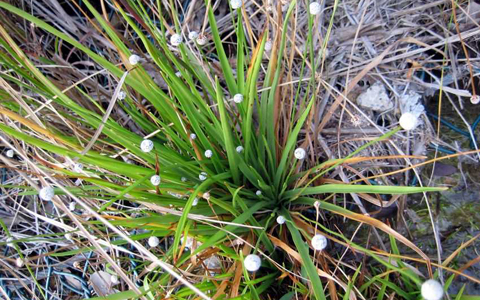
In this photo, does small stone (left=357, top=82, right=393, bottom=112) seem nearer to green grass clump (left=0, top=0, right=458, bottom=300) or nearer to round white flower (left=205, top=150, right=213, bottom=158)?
green grass clump (left=0, top=0, right=458, bottom=300)

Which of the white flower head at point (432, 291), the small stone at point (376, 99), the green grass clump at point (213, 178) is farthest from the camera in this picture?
the small stone at point (376, 99)

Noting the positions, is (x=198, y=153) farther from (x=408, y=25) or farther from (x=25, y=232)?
(x=25, y=232)

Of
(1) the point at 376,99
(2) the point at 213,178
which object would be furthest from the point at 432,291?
(1) the point at 376,99

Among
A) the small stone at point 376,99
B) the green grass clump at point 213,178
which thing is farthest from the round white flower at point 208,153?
the small stone at point 376,99

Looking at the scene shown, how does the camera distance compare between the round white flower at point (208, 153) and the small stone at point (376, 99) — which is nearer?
the round white flower at point (208, 153)

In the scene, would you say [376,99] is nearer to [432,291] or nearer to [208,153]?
[208,153]

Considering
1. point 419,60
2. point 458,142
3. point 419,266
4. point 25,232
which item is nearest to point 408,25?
point 419,60

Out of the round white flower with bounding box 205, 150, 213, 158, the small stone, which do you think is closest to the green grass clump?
the round white flower with bounding box 205, 150, 213, 158

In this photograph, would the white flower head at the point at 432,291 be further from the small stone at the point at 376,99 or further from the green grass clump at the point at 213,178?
the small stone at the point at 376,99
